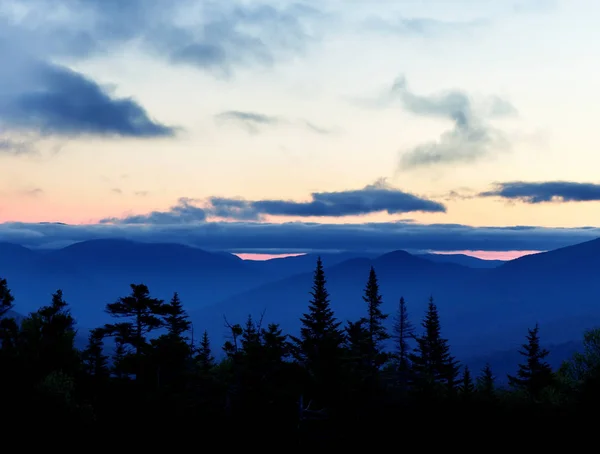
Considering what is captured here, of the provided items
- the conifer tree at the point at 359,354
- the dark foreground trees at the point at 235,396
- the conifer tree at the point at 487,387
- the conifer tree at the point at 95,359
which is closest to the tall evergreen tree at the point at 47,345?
the dark foreground trees at the point at 235,396

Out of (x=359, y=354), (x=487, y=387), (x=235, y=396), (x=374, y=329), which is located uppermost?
(x=374, y=329)

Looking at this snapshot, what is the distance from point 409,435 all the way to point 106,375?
35.3m

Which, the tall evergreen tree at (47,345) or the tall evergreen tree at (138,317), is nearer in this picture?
the tall evergreen tree at (138,317)

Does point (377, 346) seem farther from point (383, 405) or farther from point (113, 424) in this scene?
point (113, 424)

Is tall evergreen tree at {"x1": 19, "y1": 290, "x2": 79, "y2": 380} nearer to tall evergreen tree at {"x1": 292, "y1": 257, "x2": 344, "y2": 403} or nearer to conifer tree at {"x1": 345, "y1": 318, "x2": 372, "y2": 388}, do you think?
tall evergreen tree at {"x1": 292, "y1": 257, "x2": 344, "y2": 403}

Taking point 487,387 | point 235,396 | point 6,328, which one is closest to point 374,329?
point 487,387

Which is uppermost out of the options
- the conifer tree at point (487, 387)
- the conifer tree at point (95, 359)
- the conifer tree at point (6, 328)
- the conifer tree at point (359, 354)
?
the conifer tree at point (6, 328)

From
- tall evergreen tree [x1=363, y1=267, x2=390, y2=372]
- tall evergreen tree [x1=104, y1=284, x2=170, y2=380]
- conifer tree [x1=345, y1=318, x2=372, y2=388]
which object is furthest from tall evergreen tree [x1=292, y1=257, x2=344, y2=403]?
tall evergreen tree [x1=104, y1=284, x2=170, y2=380]

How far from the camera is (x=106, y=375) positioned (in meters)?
69.9

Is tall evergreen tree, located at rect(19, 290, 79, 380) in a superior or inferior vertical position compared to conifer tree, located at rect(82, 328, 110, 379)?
superior

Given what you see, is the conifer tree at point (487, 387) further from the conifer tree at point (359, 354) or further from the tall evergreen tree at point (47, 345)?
the tall evergreen tree at point (47, 345)

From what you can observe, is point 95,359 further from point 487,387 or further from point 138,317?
point 487,387

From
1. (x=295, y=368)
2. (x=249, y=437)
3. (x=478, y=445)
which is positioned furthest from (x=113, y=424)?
(x=478, y=445)

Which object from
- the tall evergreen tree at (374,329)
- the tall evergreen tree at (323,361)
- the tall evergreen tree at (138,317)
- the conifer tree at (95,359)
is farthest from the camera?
the tall evergreen tree at (374,329)
